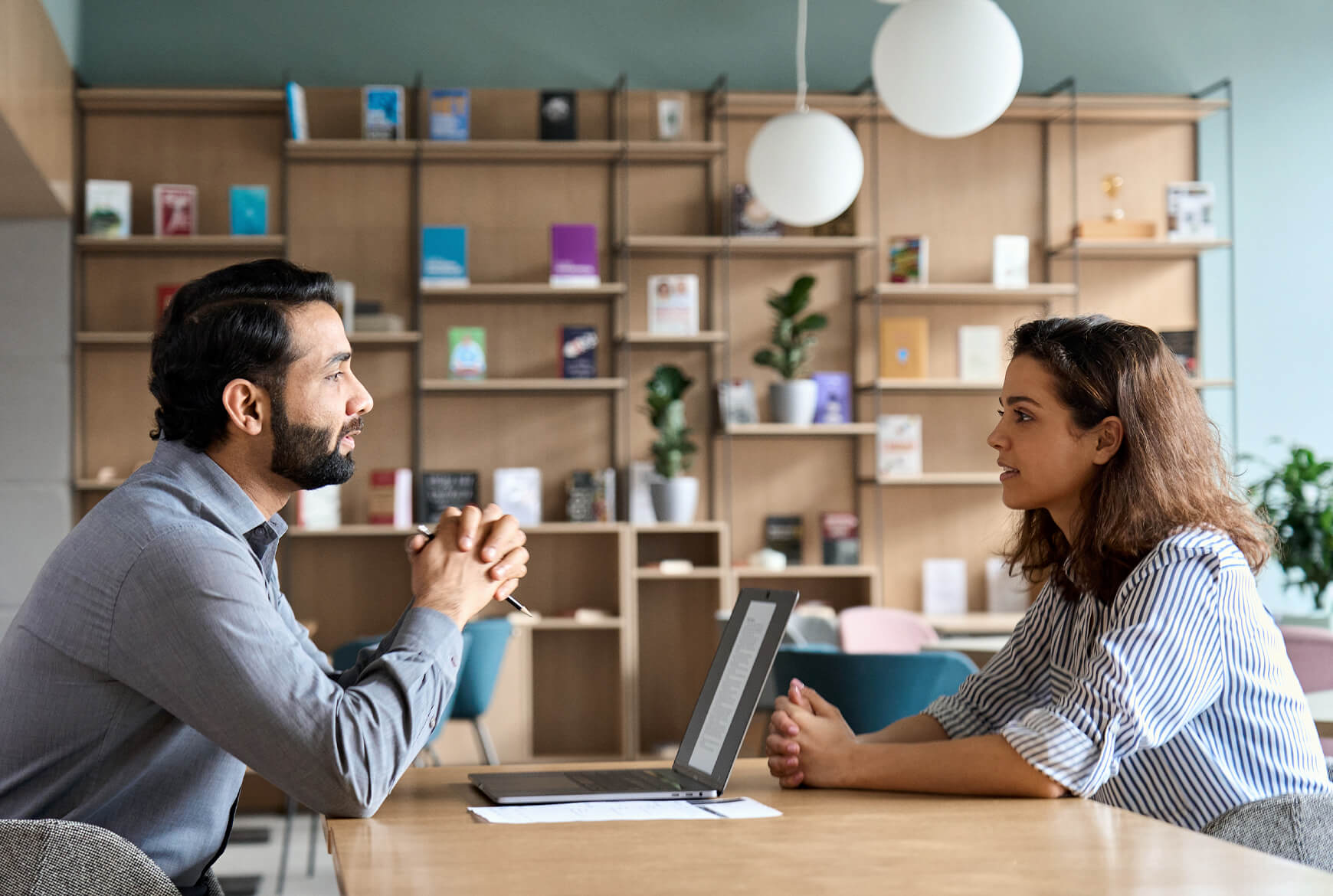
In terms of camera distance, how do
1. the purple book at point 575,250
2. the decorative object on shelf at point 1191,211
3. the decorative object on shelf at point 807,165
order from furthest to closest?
the decorative object on shelf at point 1191,211, the purple book at point 575,250, the decorative object on shelf at point 807,165

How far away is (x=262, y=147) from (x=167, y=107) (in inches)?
17.3

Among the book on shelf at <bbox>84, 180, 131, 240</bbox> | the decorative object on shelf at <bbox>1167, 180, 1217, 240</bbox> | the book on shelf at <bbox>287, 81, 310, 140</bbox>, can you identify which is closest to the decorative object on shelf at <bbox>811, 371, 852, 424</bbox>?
the decorative object on shelf at <bbox>1167, 180, 1217, 240</bbox>

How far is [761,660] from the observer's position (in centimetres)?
156

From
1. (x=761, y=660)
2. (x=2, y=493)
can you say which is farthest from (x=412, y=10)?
(x=761, y=660)

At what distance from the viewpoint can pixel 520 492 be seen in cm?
579

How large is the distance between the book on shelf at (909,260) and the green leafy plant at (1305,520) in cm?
171

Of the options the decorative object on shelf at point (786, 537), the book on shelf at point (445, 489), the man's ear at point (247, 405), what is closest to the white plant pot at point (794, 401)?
the decorative object on shelf at point (786, 537)

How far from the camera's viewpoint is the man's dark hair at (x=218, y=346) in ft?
5.41

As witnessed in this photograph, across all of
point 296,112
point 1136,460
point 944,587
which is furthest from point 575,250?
point 1136,460

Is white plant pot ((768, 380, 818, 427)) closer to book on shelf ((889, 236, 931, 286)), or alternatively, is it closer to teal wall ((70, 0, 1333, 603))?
book on shelf ((889, 236, 931, 286))

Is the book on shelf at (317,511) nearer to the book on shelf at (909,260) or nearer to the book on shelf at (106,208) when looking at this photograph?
the book on shelf at (106,208)

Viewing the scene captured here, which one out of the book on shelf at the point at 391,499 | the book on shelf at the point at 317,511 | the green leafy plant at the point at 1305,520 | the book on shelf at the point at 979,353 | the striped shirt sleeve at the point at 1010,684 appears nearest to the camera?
the striped shirt sleeve at the point at 1010,684

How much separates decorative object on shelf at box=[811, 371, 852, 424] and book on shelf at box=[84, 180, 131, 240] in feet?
10.3

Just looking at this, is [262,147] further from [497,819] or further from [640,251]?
[497,819]
